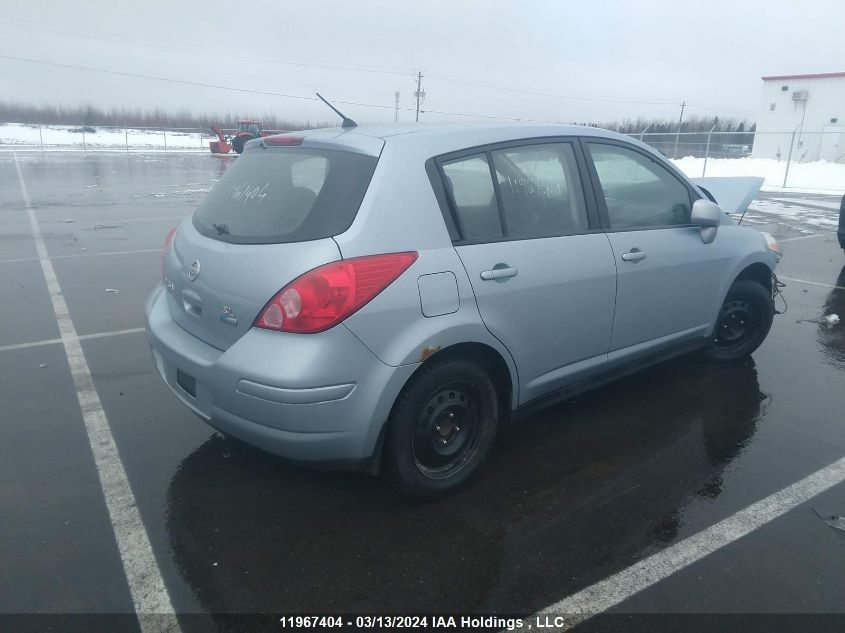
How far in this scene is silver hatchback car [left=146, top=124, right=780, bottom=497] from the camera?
2.65 meters

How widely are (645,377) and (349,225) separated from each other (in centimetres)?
293

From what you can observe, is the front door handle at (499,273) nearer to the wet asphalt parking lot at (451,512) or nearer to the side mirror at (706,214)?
the wet asphalt parking lot at (451,512)

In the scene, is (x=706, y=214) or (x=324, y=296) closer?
(x=324, y=296)

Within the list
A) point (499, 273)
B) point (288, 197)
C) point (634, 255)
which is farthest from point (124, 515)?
point (634, 255)

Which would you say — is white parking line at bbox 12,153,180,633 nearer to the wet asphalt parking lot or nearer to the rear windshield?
the wet asphalt parking lot

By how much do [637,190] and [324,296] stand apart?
93.2 inches

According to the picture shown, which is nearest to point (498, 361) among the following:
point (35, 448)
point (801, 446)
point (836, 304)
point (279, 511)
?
point (279, 511)

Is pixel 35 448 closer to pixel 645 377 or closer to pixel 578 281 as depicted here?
pixel 578 281

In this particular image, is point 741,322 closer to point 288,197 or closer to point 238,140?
point 288,197

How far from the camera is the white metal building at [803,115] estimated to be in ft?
121

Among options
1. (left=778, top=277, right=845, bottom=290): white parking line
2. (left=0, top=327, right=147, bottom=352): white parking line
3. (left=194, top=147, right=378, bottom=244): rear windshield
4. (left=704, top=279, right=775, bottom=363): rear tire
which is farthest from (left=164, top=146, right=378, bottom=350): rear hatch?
(left=778, top=277, right=845, bottom=290): white parking line

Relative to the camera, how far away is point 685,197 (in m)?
4.23

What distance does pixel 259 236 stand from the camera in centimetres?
291

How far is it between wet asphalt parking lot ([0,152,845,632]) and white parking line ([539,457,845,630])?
2cm
